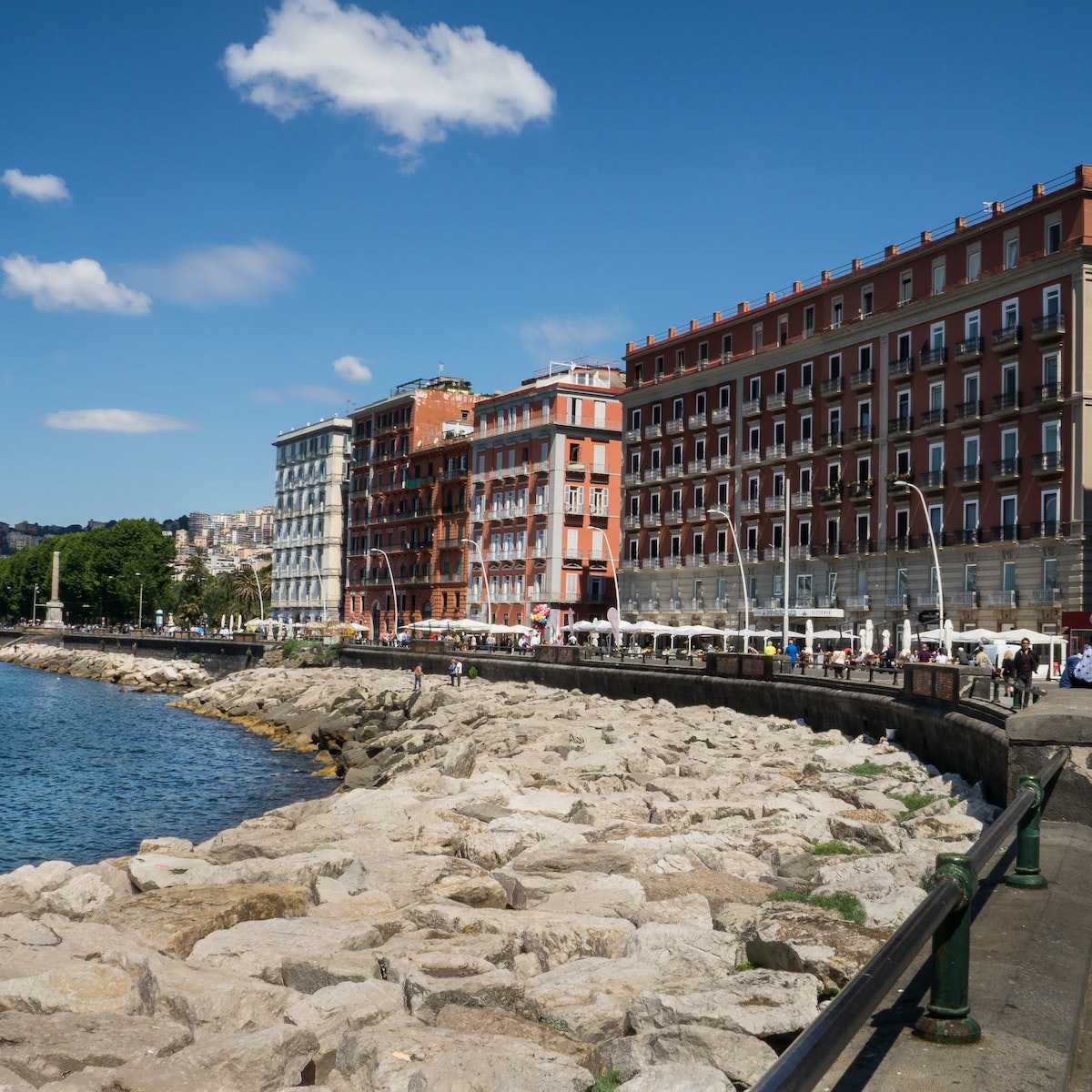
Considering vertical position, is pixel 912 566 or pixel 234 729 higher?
pixel 912 566

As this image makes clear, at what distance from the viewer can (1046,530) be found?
4569 cm

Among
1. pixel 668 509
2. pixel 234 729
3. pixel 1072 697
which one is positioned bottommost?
pixel 234 729

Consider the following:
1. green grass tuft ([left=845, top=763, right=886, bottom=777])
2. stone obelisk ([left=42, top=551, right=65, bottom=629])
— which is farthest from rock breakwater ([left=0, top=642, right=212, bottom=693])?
green grass tuft ([left=845, top=763, right=886, bottom=777])

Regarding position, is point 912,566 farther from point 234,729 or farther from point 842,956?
point 842,956

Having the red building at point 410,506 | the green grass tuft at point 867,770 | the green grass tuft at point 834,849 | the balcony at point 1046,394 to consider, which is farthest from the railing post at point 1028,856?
the red building at point 410,506

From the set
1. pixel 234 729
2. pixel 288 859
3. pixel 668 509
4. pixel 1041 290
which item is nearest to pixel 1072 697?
pixel 288 859

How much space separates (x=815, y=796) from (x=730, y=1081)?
1123cm

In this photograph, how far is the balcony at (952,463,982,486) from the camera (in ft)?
162

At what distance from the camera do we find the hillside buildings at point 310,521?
111m

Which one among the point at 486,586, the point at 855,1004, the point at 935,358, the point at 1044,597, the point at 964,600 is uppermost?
the point at 935,358

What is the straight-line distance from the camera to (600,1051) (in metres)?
7.14

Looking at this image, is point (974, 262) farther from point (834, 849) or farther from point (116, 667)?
point (116, 667)

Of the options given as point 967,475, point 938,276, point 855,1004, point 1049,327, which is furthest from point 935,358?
point 855,1004

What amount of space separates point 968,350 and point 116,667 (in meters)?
64.7
